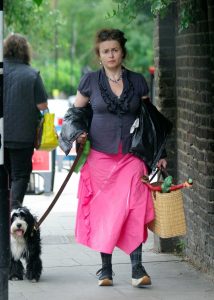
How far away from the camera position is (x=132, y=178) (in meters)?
7.54

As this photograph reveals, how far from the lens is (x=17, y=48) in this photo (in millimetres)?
9094

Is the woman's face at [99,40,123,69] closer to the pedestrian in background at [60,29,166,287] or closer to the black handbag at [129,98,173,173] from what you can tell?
the pedestrian in background at [60,29,166,287]

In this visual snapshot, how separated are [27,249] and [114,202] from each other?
2.98 ft

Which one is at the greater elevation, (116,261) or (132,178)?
(132,178)

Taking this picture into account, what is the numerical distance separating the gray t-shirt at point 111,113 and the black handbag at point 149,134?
0.06m

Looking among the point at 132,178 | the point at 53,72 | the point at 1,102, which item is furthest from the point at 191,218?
the point at 53,72

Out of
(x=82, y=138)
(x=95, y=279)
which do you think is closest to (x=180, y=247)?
(x=95, y=279)

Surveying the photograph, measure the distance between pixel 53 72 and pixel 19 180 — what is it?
59910mm

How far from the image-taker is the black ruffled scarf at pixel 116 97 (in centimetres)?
756

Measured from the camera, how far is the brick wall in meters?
7.89

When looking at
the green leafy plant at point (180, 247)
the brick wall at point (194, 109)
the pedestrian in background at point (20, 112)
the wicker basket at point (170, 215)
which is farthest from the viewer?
the green leafy plant at point (180, 247)

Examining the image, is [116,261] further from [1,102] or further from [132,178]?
[1,102]

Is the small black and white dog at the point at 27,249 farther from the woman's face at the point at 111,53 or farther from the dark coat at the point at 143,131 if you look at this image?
the woman's face at the point at 111,53

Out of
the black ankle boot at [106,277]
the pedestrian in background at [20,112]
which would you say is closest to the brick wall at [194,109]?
the black ankle boot at [106,277]
